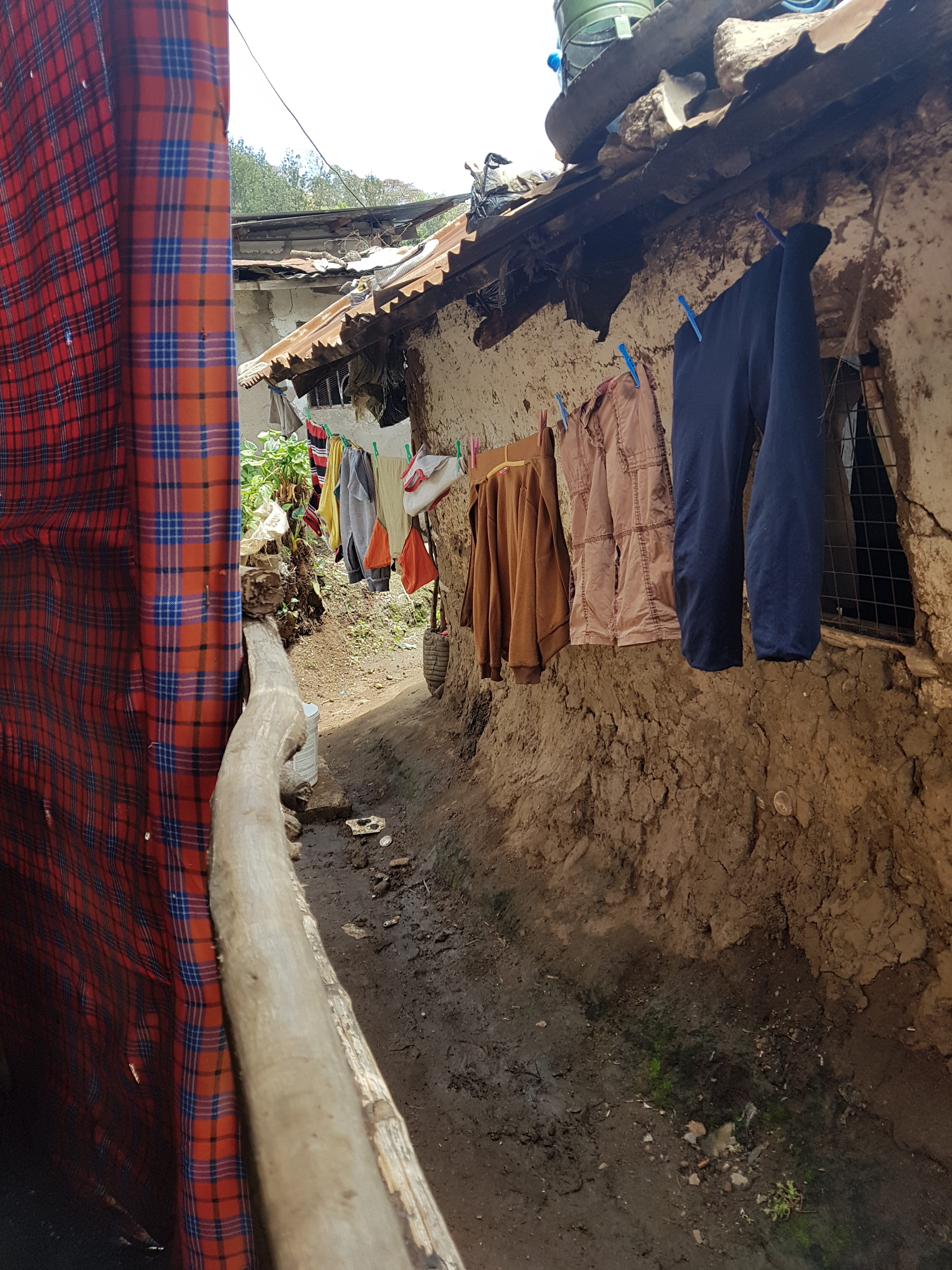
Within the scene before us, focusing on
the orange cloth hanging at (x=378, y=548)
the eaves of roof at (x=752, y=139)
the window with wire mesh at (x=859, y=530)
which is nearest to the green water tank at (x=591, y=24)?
the eaves of roof at (x=752, y=139)

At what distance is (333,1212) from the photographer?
687 mm

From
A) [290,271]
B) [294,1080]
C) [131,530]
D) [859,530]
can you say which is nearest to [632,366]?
[859,530]

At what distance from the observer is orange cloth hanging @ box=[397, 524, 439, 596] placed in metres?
6.43

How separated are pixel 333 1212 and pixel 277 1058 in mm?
177

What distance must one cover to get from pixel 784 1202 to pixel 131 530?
300 centimetres

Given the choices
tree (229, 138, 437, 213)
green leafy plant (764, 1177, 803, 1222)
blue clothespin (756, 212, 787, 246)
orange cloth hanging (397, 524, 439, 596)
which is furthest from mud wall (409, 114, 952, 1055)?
tree (229, 138, 437, 213)

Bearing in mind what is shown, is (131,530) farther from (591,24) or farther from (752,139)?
(591,24)

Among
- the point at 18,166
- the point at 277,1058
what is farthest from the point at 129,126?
the point at 277,1058

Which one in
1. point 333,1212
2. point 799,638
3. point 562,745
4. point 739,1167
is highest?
point 799,638

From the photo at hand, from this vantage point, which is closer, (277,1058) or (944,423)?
(277,1058)

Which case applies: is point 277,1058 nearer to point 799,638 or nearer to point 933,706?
point 799,638

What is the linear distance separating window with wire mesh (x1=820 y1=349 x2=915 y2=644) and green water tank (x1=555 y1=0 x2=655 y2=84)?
1.45 metres

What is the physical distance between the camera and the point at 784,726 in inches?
128

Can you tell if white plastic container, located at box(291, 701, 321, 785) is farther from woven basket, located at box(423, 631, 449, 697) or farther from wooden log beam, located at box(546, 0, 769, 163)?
wooden log beam, located at box(546, 0, 769, 163)
